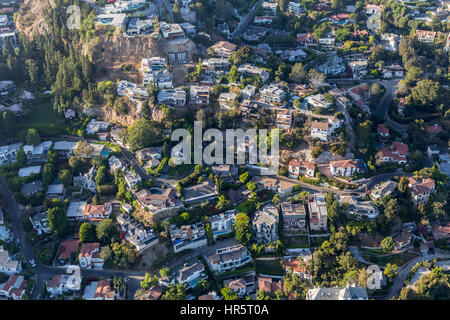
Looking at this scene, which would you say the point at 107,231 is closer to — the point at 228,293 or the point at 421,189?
the point at 228,293

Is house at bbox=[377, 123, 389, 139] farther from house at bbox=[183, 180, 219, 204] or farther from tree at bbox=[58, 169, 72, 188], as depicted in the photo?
tree at bbox=[58, 169, 72, 188]

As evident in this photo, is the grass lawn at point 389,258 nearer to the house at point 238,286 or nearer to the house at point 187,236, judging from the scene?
the house at point 238,286

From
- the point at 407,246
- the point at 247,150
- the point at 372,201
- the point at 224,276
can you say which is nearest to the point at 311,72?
the point at 247,150

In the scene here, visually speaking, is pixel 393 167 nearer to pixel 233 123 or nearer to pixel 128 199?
pixel 233 123

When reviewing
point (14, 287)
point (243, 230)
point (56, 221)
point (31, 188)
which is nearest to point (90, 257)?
point (56, 221)

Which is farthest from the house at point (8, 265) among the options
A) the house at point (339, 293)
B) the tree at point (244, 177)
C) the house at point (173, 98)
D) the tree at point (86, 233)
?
the house at point (339, 293)
